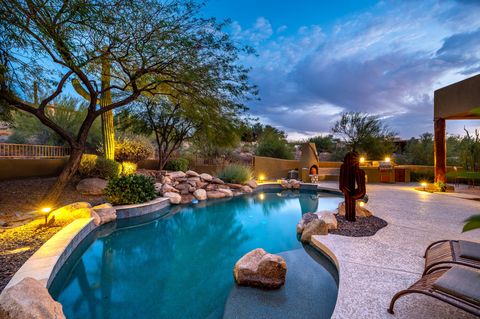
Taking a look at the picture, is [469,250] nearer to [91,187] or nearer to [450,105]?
[450,105]

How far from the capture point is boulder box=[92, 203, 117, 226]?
5.08m

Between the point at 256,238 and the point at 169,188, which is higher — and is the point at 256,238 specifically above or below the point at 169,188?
below

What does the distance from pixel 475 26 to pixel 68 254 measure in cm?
1061

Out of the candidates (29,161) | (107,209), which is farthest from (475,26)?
(29,161)

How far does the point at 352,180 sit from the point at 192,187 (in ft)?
19.0

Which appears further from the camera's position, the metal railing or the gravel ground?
the metal railing

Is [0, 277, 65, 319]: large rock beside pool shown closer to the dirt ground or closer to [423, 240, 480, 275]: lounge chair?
the dirt ground

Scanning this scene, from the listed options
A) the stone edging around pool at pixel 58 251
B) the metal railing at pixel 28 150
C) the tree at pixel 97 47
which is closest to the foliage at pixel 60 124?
the metal railing at pixel 28 150

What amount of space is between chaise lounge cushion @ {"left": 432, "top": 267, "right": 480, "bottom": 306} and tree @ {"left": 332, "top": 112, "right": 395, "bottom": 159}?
17100mm

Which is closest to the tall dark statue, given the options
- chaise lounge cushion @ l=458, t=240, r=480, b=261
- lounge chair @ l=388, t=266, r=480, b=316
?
chaise lounge cushion @ l=458, t=240, r=480, b=261

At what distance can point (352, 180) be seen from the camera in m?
4.55

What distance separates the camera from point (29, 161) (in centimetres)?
684

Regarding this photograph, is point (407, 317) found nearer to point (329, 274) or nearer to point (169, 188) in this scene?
point (329, 274)

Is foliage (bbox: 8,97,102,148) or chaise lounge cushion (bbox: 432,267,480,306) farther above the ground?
foliage (bbox: 8,97,102,148)
